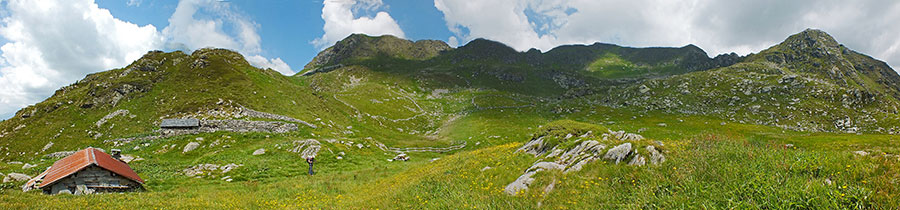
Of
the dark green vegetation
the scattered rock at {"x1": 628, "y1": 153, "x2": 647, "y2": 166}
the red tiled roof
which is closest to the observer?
the dark green vegetation

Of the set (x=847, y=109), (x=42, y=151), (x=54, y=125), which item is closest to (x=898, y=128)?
(x=847, y=109)

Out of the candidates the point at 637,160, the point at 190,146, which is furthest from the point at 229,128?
the point at 637,160

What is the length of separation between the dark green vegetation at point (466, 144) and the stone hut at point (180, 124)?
2937 millimetres

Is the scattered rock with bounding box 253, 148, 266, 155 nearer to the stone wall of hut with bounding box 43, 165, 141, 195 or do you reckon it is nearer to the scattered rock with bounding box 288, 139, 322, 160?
the scattered rock with bounding box 288, 139, 322, 160

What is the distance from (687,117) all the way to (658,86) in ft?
124

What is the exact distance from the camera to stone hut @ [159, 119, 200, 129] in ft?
133

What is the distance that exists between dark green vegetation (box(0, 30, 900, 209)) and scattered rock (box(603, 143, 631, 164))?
0.57 meters

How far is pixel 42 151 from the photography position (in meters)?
37.3

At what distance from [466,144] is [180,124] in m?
43.0

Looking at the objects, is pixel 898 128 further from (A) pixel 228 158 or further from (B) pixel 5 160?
(B) pixel 5 160

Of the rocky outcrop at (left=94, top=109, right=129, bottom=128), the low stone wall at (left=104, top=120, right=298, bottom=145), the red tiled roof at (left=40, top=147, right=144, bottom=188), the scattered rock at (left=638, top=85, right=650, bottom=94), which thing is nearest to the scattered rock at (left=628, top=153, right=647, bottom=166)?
the red tiled roof at (left=40, top=147, right=144, bottom=188)

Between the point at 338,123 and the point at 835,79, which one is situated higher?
the point at 338,123

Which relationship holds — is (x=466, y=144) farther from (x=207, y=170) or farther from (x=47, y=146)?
(x=47, y=146)

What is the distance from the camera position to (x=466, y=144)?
185 ft
